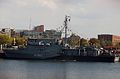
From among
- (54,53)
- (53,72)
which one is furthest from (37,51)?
(53,72)

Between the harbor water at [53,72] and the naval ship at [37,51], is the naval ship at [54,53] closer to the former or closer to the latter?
the naval ship at [37,51]

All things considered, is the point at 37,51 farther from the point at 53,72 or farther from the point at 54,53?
the point at 53,72

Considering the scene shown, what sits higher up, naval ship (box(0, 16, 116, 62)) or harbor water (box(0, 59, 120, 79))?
naval ship (box(0, 16, 116, 62))

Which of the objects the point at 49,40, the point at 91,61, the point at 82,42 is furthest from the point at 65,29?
the point at 82,42

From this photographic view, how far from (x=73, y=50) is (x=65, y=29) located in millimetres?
A: 14513

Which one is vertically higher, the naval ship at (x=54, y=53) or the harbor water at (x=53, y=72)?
the naval ship at (x=54, y=53)

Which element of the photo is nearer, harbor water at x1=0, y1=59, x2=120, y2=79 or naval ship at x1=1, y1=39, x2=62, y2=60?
harbor water at x1=0, y1=59, x2=120, y2=79

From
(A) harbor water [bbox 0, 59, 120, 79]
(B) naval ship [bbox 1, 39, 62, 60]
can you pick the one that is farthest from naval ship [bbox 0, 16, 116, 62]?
(A) harbor water [bbox 0, 59, 120, 79]

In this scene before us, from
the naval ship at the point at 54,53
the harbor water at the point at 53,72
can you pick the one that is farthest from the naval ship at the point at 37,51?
the harbor water at the point at 53,72

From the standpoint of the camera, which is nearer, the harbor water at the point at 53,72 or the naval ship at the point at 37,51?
the harbor water at the point at 53,72

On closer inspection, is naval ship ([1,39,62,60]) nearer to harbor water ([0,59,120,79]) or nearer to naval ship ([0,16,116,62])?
naval ship ([0,16,116,62])

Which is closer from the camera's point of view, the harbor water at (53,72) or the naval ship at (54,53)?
the harbor water at (53,72)

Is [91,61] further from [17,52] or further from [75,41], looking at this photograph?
[75,41]

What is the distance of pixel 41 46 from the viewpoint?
12069 centimetres
